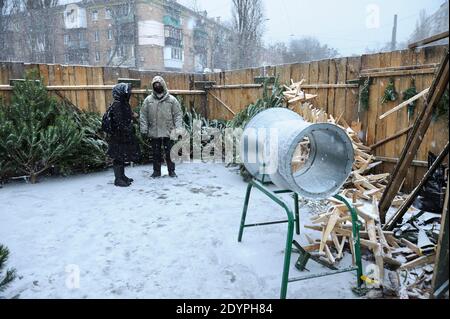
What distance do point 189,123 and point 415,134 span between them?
19.8 ft


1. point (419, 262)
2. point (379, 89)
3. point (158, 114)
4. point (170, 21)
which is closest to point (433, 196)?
point (419, 262)

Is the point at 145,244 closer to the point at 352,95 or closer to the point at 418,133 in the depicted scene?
the point at 418,133

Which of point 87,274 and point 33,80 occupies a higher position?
point 33,80

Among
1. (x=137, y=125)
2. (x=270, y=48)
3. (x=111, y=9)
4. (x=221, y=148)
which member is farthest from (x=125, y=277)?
(x=270, y=48)

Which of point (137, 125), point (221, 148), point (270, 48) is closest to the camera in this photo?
point (137, 125)

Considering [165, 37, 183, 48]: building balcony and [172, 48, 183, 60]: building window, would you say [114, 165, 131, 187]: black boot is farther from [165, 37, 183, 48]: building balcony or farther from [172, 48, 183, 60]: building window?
[172, 48, 183, 60]: building window

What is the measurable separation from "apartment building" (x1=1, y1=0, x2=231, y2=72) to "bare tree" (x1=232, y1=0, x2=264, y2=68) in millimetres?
6288

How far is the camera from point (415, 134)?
10.9 feet

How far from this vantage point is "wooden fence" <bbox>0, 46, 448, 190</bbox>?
5.09 m

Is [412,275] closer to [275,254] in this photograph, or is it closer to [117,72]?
[275,254]

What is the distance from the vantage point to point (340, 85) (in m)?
6.39

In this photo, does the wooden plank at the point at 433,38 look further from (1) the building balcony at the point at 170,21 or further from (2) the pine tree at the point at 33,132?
(1) the building balcony at the point at 170,21

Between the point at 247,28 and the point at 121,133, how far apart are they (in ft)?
69.9
